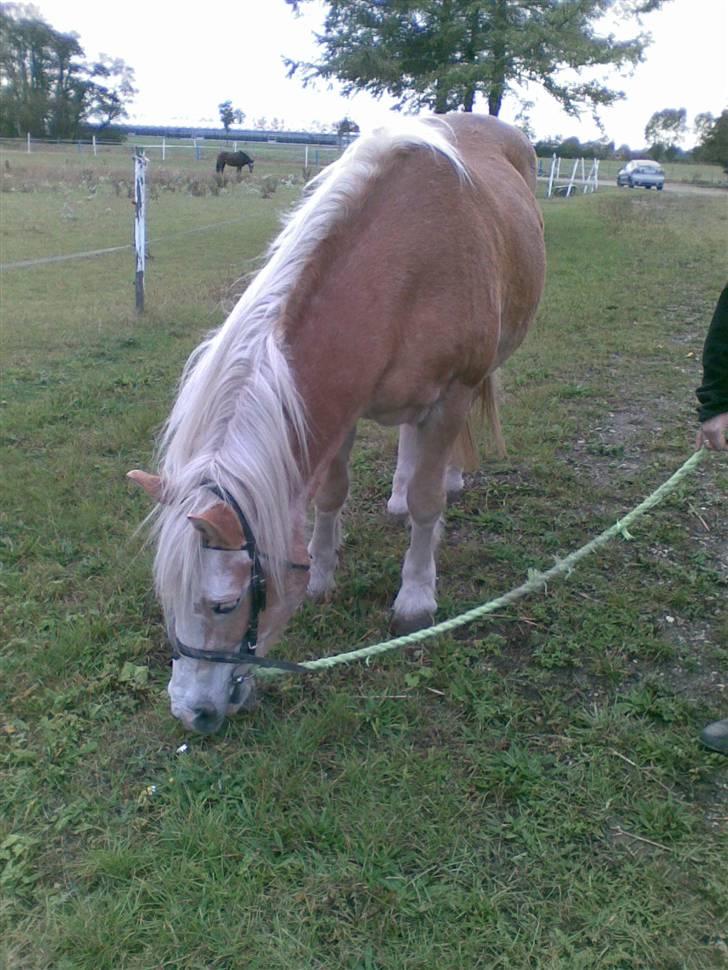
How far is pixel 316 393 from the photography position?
2232 mm

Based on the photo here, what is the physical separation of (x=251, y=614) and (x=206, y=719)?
35cm

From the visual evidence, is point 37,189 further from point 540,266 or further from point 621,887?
point 621,887

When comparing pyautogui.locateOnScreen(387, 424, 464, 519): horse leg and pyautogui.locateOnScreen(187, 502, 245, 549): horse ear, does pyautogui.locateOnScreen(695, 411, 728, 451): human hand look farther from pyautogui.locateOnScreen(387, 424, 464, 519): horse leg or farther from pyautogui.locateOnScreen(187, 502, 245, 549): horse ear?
pyautogui.locateOnScreen(187, 502, 245, 549): horse ear

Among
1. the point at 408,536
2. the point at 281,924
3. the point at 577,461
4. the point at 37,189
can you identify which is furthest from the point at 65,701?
the point at 37,189

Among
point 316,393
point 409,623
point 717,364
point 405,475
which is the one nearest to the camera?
point 316,393

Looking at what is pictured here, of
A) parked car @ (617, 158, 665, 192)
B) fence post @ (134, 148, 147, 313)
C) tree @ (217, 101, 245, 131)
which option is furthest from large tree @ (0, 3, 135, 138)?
fence post @ (134, 148, 147, 313)

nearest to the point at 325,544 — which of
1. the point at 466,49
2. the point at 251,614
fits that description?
the point at 251,614

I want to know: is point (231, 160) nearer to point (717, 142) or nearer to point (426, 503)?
point (426, 503)

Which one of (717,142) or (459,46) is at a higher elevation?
(717,142)

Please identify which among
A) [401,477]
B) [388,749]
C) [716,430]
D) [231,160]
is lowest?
[388,749]

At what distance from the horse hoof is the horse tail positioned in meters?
1.05

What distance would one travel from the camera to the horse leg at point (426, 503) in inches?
114

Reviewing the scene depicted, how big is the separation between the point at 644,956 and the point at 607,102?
15.0 metres

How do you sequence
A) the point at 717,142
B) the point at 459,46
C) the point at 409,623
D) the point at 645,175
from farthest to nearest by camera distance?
the point at 717,142
the point at 645,175
the point at 459,46
the point at 409,623
